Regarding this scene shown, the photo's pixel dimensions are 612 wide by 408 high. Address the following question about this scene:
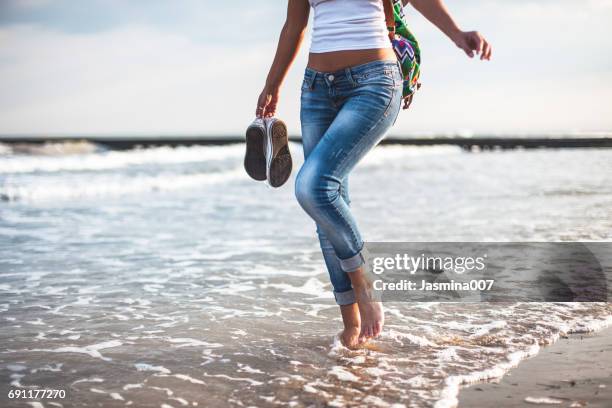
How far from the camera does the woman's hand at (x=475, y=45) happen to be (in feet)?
8.89

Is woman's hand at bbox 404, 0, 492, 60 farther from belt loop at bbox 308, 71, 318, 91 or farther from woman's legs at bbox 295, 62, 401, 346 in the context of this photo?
belt loop at bbox 308, 71, 318, 91

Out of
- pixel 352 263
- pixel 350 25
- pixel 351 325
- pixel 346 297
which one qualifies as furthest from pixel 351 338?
pixel 350 25

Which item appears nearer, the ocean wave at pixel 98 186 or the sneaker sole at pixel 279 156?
the sneaker sole at pixel 279 156

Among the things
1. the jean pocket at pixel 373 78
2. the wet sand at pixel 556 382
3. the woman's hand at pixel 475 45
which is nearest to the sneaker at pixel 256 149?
the jean pocket at pixel 373 78

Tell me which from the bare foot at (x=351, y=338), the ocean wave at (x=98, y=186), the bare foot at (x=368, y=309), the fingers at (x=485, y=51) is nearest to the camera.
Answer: the fingers at (x=485, y=51)

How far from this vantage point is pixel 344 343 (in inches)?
138

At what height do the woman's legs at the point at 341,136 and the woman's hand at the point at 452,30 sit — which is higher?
the woman's hand at the point at 452,30

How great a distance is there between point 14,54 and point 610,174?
90.2ft

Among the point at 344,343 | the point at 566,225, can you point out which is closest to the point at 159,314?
the point at 344,343

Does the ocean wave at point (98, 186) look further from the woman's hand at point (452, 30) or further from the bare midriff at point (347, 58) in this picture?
the woman's hand at point (452, 30)

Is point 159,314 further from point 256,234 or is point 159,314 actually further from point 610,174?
point 610,174

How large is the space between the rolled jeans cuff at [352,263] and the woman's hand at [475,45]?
1039 millimetres

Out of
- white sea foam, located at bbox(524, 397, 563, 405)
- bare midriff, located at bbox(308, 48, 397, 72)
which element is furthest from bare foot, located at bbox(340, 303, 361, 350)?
bare midriff, located at bbox(308, 48, 397, 72)

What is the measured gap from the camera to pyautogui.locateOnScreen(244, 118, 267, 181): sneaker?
337 cm
